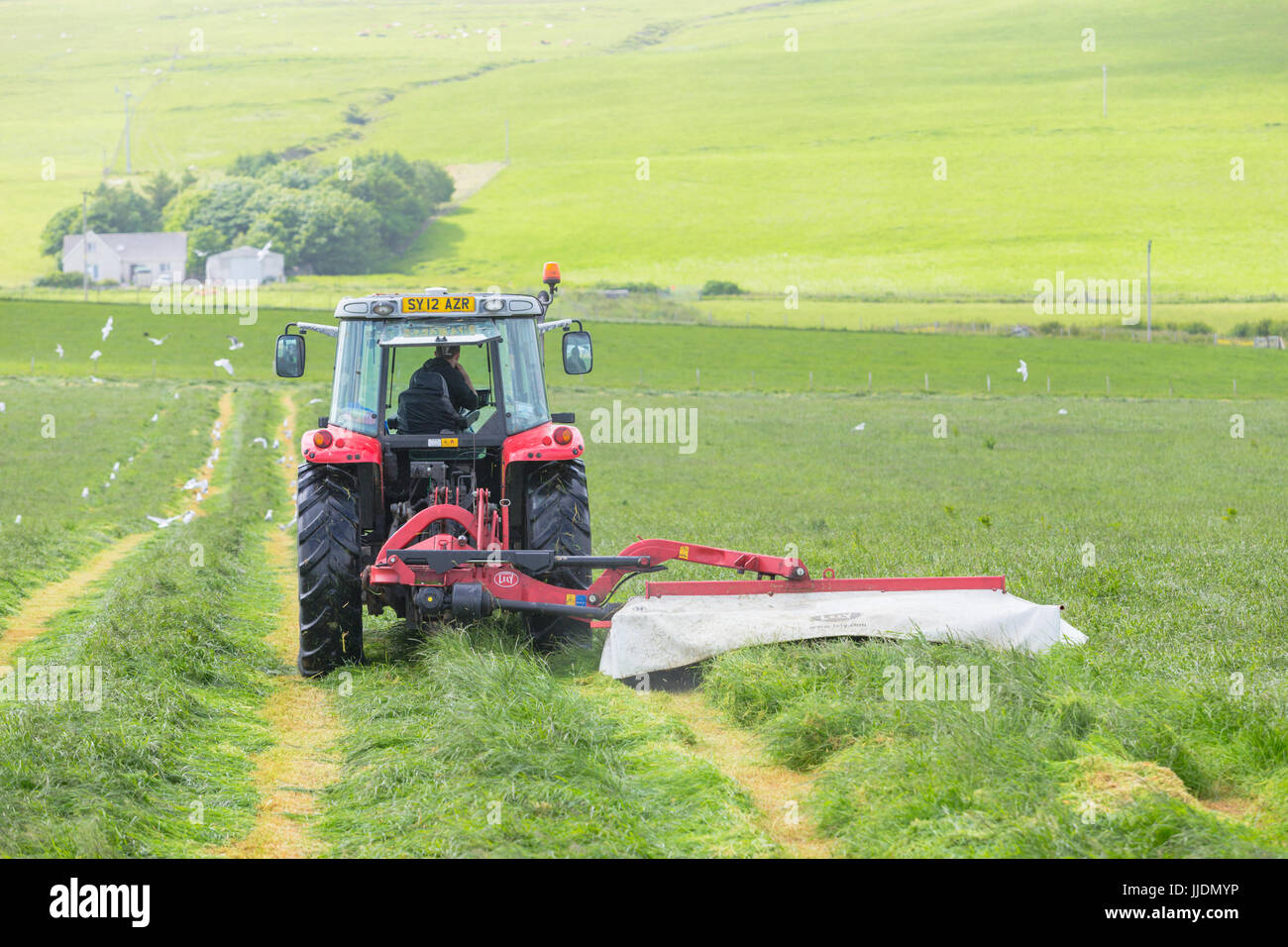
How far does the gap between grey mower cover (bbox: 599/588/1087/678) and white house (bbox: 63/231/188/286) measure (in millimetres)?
102684

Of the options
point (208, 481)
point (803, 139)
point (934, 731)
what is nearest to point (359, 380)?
point (934, 731)

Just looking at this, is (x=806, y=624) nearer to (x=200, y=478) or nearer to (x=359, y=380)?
(x=359, y=380)

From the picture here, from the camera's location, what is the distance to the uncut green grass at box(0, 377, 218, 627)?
1667cm

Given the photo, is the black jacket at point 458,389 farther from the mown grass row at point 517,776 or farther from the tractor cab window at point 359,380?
the mown grass row at point 517,776

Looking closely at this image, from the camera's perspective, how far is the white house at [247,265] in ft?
333

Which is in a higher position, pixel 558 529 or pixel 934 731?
pixel 558 529

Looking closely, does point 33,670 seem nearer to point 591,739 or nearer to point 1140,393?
point 591,739

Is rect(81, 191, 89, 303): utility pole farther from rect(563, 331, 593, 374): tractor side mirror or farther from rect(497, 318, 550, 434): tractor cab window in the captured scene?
rect(563, 331, 593, 374): tractor side mirror

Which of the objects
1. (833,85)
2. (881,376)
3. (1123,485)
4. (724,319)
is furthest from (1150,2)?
(1123,485)

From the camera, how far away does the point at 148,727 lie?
775cm

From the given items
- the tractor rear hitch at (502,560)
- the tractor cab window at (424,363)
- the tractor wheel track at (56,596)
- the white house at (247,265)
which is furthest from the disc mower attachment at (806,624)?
the white house at (247,265)

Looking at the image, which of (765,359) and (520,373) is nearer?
(520,373)

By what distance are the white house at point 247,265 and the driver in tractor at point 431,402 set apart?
310 feet

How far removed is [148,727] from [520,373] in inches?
168
